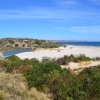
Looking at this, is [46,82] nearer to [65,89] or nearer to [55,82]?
[55,82]

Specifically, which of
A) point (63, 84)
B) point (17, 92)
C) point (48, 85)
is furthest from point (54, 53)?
point (17, 92)

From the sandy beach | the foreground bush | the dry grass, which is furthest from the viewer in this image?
the sandy beach

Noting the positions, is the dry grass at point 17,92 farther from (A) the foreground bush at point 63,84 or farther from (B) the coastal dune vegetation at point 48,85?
(A) the foreground bush at point 63,84

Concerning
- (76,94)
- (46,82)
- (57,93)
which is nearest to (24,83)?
(46,82)

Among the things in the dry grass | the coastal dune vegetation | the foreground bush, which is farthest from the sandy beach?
the dry grass

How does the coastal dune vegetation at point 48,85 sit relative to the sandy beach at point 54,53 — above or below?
above

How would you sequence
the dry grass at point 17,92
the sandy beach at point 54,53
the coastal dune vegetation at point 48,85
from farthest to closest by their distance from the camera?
1. the sandy beach at point 54,53
2. the coastal dune vegetation at point 48,85
3. the dry grass at point 17,92

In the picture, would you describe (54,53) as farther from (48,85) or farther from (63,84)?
(63,84)

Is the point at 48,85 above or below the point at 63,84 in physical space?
below

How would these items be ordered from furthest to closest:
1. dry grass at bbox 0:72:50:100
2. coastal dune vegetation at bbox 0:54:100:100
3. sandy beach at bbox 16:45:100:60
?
sandy beach at bbox 16:45:100:60
coastal dune vegetation at bbox 0:54:100:100
dry grass at bbox 0:72:50:100

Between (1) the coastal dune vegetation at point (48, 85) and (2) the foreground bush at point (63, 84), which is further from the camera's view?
(2) the foreground bush at point (63, 84)

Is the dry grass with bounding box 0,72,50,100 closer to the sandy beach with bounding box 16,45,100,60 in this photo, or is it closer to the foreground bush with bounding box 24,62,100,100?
the foreground bush with bounding box 24,62,100,100

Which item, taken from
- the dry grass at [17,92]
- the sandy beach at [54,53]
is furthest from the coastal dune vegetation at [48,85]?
the sandy beach at [54,53]

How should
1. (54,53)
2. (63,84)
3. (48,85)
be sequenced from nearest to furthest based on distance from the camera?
(63,84), (48,85), (54,53)
